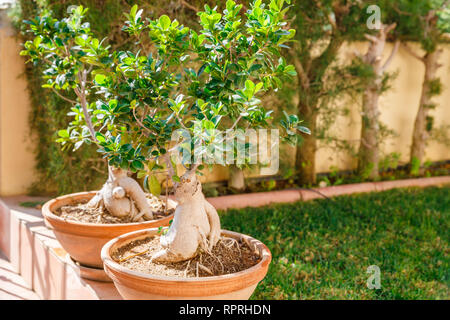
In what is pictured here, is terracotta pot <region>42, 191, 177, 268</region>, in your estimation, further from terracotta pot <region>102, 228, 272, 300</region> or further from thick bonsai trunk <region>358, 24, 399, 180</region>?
thick bonsai trunk <region>358, 24, 399, 180</region>

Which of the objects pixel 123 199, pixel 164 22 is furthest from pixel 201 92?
pixel 123 199

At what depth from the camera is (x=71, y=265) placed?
268 centimetres

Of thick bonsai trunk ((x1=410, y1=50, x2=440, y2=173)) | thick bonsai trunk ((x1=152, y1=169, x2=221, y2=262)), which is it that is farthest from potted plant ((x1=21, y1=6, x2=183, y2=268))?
thick bonsai trunk ((x1=410, y1=50, x2=440, y2=173))

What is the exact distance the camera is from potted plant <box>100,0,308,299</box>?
5.78 feet

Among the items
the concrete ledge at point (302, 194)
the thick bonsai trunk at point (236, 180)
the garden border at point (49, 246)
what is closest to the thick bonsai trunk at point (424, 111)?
the concrete ledge at point (302, 194)

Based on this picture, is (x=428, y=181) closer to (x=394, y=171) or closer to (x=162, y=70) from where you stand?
(x=394, y=171)

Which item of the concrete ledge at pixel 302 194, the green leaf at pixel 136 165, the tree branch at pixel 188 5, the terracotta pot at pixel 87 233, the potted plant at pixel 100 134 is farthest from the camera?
the concrete ledge at pixel 302 194

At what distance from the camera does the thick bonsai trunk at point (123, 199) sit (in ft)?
8.95

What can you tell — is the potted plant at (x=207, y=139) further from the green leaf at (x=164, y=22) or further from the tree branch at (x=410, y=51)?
the tree branch at (x=410, y=51)

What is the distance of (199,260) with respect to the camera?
2.08 metres

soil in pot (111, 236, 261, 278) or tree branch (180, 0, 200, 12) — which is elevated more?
tree branch (180, 0, 200, 12)

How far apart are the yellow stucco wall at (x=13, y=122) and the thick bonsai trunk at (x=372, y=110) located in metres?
3.85

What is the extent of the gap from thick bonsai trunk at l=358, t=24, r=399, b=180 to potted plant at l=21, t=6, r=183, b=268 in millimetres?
3508
